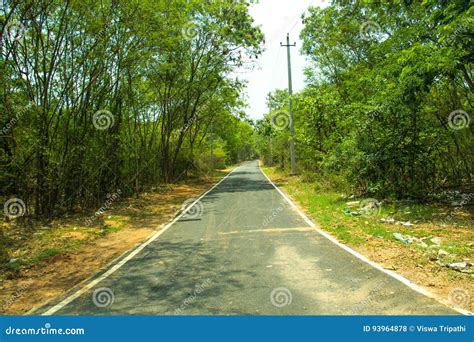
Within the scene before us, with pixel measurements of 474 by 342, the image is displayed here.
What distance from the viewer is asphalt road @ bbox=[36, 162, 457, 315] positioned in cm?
520

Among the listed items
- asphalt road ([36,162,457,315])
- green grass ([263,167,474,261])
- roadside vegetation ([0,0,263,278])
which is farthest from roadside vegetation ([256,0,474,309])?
roadside vegetation ([0,0,263,278])

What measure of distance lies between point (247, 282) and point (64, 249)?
231 inches

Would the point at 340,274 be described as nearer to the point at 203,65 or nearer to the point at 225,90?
the point at 203,65

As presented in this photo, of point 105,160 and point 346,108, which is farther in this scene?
point 105,160

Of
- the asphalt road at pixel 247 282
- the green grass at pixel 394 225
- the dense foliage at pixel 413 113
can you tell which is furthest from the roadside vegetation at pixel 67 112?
the dense foliage at pixel 413 113

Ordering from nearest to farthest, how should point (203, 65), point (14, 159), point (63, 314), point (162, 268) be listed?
point (63, 314)
point (162, 268)
point (14, 159)
point (203, 65)

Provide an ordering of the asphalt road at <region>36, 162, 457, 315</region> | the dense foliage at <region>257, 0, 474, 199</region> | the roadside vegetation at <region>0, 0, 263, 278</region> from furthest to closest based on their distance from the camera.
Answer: the roadside vegetation at <region>0, 0, 263, 278</region> < the dense foliage at <region>257, 0, 474, 199</region> < the asphalt road at <region>36, 162, 457, 315</region>

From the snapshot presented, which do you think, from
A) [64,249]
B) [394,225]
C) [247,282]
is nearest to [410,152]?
[394,225]

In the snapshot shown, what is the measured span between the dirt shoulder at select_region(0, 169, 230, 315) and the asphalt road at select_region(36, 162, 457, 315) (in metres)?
0.67

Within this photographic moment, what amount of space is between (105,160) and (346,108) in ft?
33.7

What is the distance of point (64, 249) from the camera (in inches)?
396

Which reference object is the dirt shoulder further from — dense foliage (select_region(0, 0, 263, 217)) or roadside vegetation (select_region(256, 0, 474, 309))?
roadside vegetation (select_region(256, 0, 474, 309))

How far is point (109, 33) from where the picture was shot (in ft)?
49.0

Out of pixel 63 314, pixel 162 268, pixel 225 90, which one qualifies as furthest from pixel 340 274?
pixel 225 90
